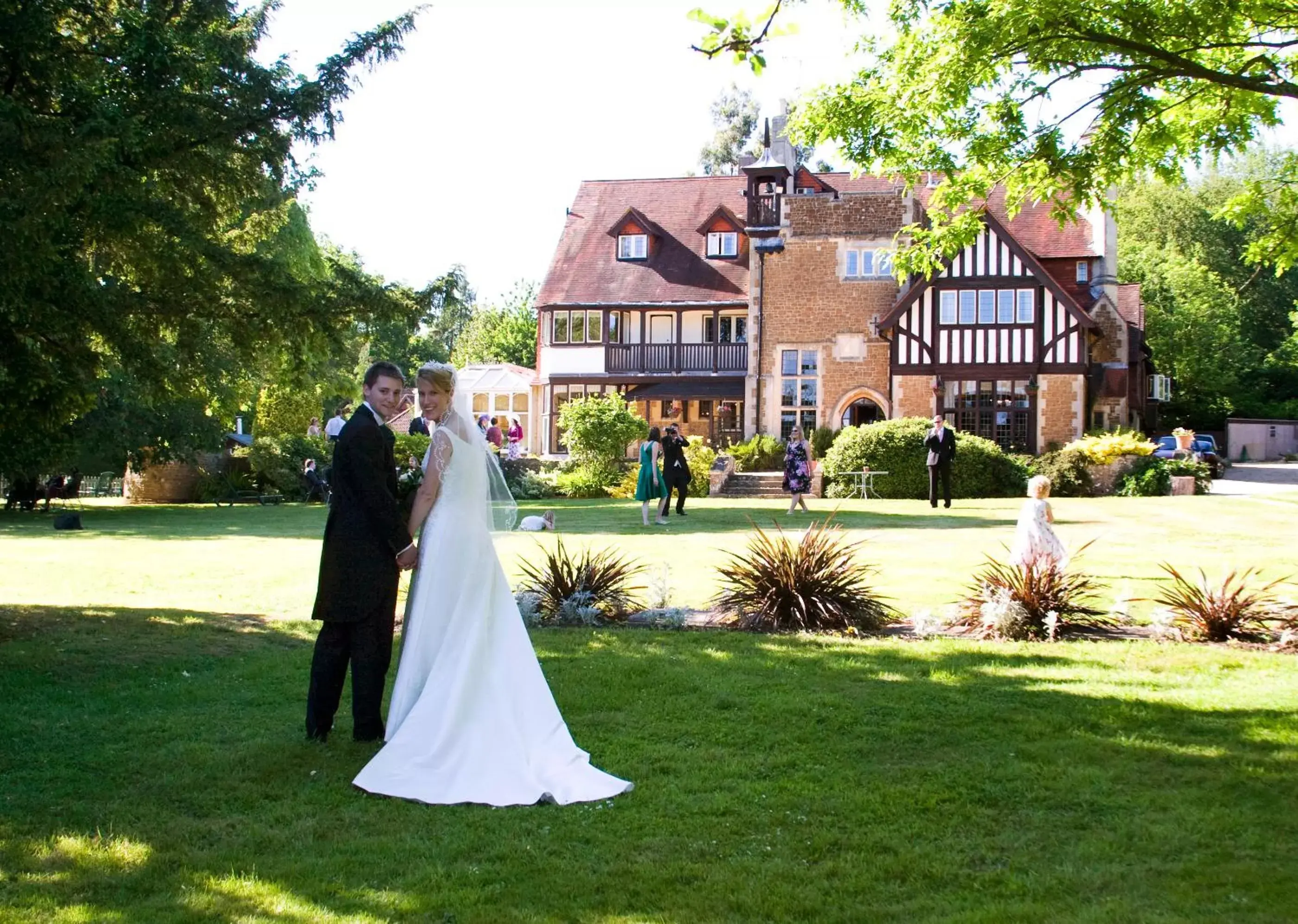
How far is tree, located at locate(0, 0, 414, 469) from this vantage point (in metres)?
7.65

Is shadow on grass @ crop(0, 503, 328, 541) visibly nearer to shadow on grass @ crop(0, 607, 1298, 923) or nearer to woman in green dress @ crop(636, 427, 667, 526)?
woman in green dress @ crop(636, 427, 667, 526)

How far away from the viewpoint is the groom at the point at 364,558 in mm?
6191

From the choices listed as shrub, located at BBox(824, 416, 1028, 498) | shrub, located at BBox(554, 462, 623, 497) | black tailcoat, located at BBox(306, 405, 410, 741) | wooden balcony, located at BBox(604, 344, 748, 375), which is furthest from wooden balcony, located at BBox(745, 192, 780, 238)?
black tailcoat, located at BBox(306, 405, 410, 741)

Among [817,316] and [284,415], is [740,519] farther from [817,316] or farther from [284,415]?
[284,415]

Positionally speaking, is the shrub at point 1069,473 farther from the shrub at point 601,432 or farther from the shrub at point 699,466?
the shrub at point 601,432

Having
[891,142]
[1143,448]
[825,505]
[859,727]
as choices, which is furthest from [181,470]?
[859,727]

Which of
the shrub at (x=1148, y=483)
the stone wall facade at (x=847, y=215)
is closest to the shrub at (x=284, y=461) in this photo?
the stone wall facade at (x=847, y=215)

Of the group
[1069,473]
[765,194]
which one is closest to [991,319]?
[1069,473]

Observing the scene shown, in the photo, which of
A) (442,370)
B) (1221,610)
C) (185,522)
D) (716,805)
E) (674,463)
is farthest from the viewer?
(185,522)

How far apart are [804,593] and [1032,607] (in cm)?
190

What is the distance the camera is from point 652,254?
42.0 meters

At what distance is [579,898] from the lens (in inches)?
165

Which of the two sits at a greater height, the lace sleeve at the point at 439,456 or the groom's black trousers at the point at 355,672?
the lace sleeve at the point at 439,456

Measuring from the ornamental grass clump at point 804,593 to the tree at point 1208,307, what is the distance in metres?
46.1
